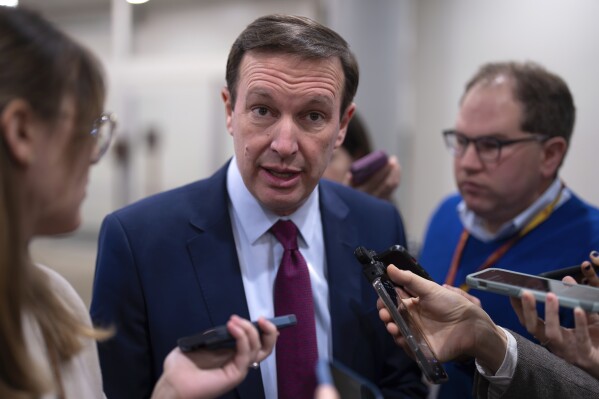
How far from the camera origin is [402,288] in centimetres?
138

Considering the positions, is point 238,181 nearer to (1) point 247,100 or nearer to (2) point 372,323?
(1) point 247,100

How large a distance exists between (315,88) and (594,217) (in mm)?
1008

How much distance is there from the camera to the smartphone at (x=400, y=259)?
134cm

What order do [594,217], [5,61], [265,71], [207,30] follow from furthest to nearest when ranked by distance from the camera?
[207,30], [594,217], [265,71], [5,61]

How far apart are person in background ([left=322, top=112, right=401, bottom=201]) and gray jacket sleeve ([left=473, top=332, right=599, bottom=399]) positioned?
0.98m

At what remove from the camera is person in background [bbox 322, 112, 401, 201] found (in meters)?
2.22

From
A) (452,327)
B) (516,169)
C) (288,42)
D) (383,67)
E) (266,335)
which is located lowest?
(452,327)

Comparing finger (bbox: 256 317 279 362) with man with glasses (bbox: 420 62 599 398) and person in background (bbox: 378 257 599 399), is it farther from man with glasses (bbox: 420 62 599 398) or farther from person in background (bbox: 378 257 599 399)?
man with glasses (bbox: 420 62 599 398)

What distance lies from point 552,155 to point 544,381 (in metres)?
0.84

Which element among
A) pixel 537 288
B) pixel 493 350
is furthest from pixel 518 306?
pixel 537 288

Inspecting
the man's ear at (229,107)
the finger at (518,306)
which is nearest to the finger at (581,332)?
the finger at (518,306)

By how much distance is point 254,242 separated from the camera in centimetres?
149

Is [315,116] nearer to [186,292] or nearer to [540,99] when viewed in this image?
[186,292]

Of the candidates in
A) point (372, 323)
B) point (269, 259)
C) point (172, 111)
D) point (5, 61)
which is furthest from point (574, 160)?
point (172, 111)
